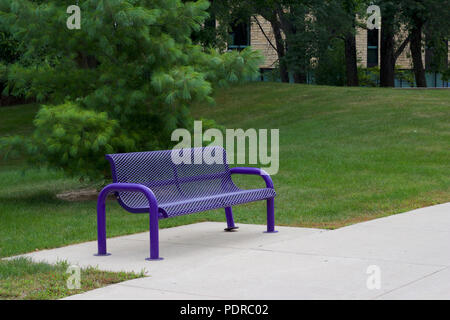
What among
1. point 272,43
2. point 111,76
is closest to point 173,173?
point 111,76

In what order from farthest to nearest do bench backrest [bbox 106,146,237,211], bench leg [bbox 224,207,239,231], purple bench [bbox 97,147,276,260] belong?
bench leg [bbox 224,207,239,231] < bench backrest [bbox 106,146,237,211] < purple bench [bbox 97,147,276,260]

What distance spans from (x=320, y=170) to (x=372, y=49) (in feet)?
133

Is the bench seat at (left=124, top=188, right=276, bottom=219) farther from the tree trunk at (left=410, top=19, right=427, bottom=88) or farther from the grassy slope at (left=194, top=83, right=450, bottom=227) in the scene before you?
the tree trunk at (left=410, top=19, right=427, bottom=88)

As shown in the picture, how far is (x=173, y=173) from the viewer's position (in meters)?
8.86

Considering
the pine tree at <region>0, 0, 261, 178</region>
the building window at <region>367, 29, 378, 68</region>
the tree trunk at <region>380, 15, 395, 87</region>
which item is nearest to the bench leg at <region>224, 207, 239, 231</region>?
the pine tree at <region>0, 0, 261, 178</region>

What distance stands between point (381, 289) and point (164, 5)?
7.56 meters

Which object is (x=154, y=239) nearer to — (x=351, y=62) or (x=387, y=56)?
(x=351, y=62)

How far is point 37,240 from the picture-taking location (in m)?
8.65

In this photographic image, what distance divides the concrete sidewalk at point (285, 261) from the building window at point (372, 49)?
4445cm

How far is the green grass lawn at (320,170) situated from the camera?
32.4ft

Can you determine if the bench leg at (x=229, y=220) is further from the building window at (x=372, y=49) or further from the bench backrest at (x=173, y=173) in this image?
the building window at (x=372, y=49)

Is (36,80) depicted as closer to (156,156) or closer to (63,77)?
(63,77)

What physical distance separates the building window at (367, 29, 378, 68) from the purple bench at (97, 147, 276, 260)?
45.0 metres

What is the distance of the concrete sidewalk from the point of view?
229 inches
